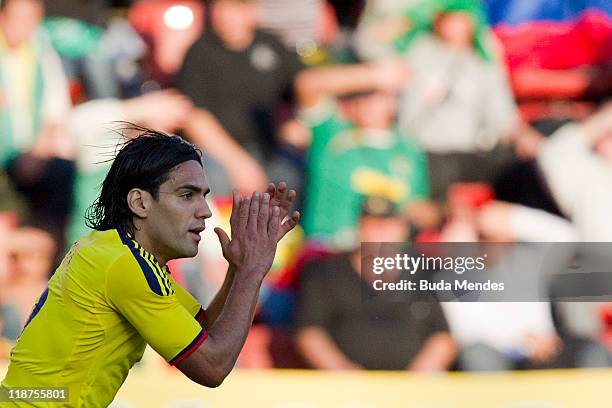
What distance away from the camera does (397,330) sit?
244 inches

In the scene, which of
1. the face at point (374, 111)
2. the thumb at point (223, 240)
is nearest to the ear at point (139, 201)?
the thumb at point (223, 240)

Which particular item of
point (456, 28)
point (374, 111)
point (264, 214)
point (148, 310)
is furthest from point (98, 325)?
point (456, 28)

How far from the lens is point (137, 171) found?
123 inches

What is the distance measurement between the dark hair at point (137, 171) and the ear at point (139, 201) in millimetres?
15

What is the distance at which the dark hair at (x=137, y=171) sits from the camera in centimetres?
311

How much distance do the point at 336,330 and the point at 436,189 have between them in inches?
40.6

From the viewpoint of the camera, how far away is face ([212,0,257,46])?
639 cm

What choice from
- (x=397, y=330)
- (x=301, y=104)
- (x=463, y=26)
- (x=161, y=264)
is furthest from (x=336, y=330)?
(x=161, y=264)

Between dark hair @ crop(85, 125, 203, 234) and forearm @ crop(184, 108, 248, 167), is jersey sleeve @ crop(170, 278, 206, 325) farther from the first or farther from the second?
forearm @ crop(184, 108, 248, 167)

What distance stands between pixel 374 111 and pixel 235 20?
1019mm

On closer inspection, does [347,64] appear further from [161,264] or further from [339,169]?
[161,264]

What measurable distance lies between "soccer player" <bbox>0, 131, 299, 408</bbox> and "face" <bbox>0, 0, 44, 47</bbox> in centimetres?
360

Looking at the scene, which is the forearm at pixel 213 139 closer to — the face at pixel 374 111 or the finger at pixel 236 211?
the face at pixel 374 111

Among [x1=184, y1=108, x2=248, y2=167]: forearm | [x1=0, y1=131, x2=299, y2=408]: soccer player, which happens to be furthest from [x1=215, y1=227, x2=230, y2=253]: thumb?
[x1=184, y1=108, x2=248, y2=167]: forearm
